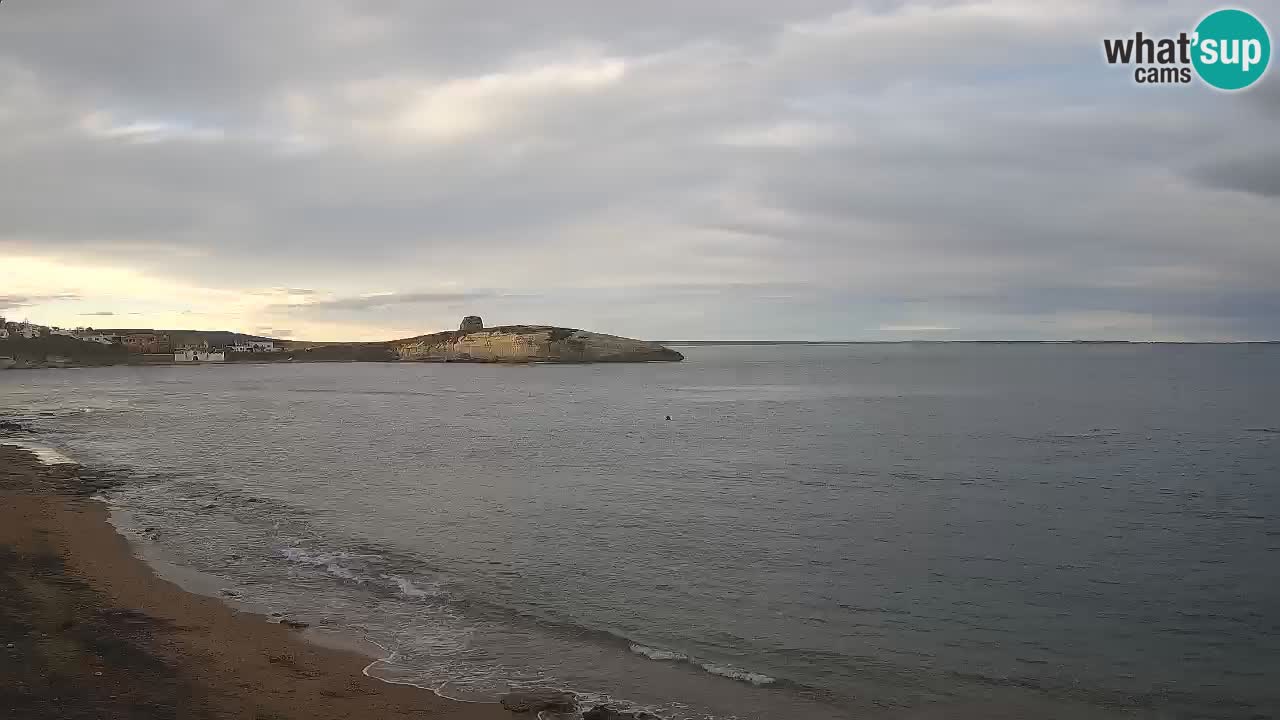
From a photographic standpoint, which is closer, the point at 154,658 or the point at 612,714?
the point at 612,714

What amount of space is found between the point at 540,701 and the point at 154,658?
557 cm

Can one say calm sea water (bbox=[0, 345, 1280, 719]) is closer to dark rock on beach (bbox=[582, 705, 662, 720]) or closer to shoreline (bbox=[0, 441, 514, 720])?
dark rock on beach (bbox=[582, 705, 662, 720])

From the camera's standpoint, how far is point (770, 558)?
1969 cm

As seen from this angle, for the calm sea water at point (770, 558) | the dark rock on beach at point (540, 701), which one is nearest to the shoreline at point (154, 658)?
the dark rock on beach at point (540, 701)

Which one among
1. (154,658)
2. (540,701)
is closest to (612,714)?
(540,701)

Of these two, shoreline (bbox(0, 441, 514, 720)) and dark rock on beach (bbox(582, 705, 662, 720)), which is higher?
shoreline (bbox(0, 441, 514, 720))

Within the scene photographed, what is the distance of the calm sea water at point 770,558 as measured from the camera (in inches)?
492

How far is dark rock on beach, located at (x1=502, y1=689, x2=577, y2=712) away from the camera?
426 inches

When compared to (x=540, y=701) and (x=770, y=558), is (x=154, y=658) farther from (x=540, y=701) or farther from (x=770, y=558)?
(x=770, y=558)

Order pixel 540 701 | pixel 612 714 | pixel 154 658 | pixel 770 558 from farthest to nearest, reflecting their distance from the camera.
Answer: pixel 770 558 < pixel 154 658 < pixel 540 701 < pixel 612 714

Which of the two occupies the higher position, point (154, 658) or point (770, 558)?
point (154, 658)

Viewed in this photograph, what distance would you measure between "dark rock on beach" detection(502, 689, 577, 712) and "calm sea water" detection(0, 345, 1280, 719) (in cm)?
52

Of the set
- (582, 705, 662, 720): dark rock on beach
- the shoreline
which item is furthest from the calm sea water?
the shoreline

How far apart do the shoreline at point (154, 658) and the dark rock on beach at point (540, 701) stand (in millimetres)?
200
